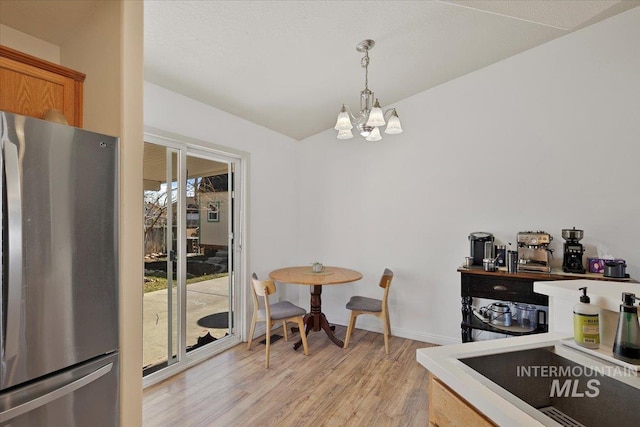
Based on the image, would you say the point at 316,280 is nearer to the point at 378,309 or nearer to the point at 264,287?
the point at 264,287

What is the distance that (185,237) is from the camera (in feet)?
9.80

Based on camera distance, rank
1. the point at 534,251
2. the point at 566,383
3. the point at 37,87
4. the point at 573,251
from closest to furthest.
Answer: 1. the point at 566,383
2. the point at 37,87
3. the point at 573,251
4. the point at 534,251

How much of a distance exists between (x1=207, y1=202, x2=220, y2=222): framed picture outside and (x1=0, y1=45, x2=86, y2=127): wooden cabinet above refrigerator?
1.61m

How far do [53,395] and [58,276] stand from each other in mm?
466

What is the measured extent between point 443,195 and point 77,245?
3.22 meters

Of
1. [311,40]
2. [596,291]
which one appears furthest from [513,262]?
[311,40]

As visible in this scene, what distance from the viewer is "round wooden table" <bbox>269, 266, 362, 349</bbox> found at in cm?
328

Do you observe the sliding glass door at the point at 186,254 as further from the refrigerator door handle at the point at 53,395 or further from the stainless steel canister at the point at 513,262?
the stainless steel canister at the point at 513,262

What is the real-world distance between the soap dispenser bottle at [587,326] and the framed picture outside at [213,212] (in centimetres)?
299

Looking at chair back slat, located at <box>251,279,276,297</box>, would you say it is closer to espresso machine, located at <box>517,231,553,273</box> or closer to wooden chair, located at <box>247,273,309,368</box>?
wooden chair, located at <box>247,273,309,368</box>

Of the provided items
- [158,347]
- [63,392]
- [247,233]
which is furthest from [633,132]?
[158,347]

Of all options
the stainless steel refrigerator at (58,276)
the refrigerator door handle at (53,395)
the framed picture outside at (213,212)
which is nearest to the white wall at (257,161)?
the framed picture outside at (213,212)

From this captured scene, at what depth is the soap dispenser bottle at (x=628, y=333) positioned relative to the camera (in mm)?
1065

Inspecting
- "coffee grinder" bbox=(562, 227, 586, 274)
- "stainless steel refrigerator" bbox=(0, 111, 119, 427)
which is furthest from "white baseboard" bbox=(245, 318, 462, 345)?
"stainless steel refrigerator" bbox=(0, 111, 119, 427)
